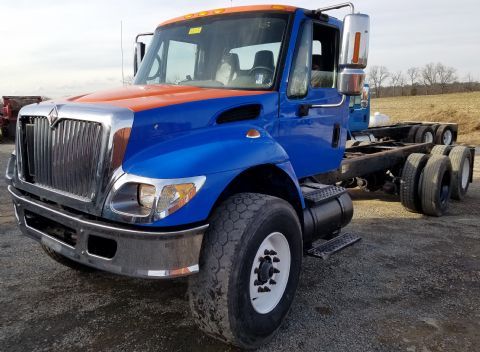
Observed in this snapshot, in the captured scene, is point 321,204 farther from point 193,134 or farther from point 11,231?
point 11,231

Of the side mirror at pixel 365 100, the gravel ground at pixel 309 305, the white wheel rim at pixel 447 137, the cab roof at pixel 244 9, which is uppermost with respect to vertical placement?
the cab roof at pixel 244 9

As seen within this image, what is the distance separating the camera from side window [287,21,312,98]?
12.3ft

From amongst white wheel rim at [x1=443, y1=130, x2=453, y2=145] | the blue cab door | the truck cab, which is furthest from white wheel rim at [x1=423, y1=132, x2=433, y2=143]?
the truck cab

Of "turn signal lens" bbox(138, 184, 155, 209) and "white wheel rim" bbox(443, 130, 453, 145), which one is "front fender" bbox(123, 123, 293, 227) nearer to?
"turn signal lens" bbox(138, 184, 155, 209)

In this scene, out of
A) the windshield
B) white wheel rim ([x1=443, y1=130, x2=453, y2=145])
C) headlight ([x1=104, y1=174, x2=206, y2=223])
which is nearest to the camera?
headlight ([x1=104, y1=174, x2=206, y2=223])

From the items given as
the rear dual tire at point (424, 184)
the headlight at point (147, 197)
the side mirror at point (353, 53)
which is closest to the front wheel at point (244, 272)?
the headlight at point (147, 197)

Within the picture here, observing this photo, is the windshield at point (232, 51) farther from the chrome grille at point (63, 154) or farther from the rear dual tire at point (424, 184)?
the rear dual tire at point (424, 184)

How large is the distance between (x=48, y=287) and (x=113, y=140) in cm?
211

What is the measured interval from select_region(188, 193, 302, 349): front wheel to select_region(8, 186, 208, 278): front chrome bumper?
6.2 inches

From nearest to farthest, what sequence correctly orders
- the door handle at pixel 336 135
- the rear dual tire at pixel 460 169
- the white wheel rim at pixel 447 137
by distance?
the door handle at pixel 336 135, the rear dual tire at pixel 460 169, the white wheel rim at pixel 447 137

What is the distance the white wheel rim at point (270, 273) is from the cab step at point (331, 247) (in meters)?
0.55

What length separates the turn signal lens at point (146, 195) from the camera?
2545mm

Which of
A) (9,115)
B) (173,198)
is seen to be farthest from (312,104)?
(9,115)

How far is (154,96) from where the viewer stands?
10.6 ft
